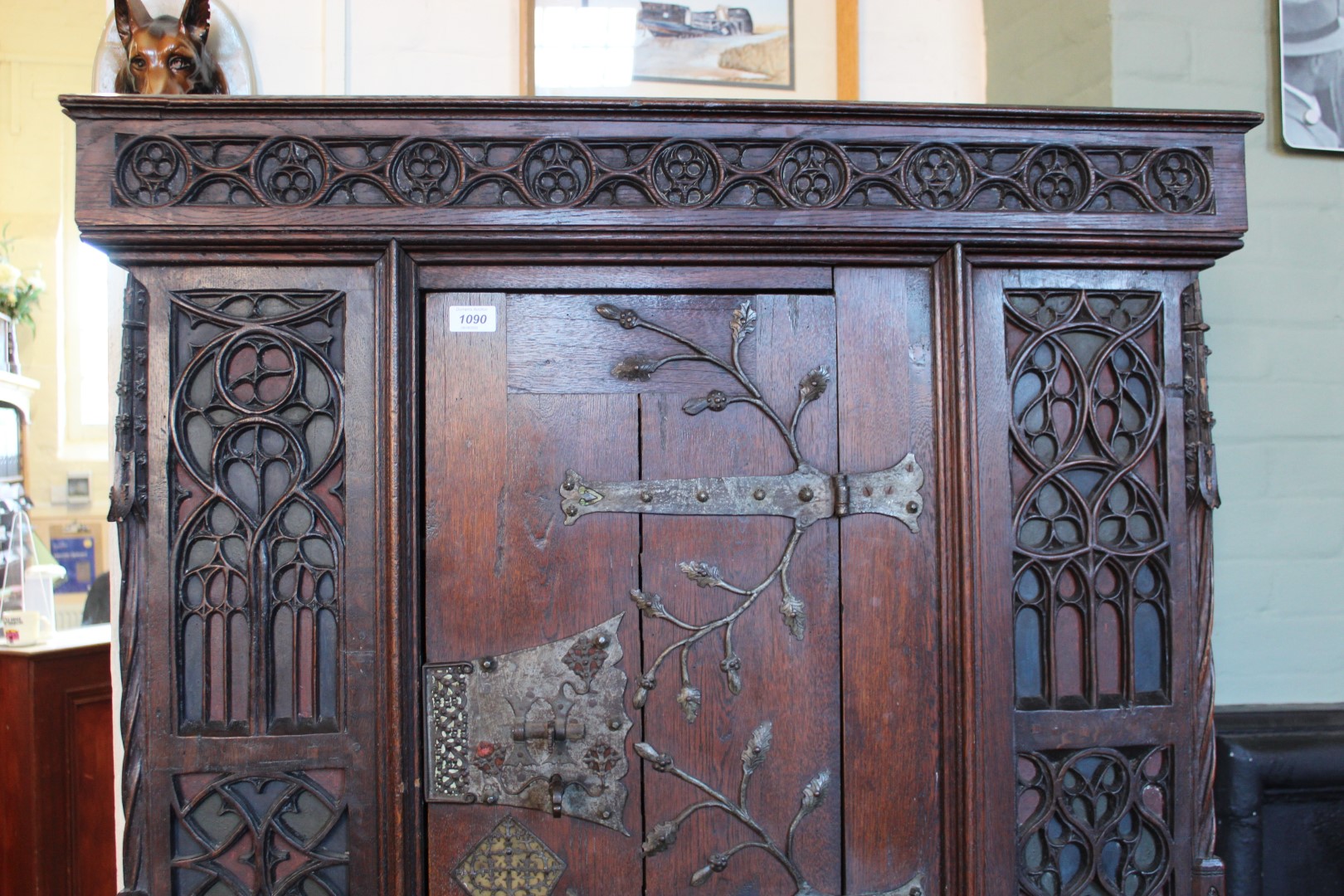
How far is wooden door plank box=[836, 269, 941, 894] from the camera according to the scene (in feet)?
4.51

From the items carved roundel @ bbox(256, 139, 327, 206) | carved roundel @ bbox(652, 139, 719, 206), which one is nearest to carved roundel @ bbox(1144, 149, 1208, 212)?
carved roundel @ bbox(652, 139, 719, 206)

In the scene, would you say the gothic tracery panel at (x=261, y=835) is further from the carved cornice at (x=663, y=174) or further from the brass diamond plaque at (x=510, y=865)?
the carved cornice at (x=663, y=174)

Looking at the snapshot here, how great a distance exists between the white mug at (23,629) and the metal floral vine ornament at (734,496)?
6.95 feet

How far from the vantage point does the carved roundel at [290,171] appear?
1300mm

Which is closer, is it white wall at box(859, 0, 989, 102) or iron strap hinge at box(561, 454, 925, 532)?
iron strap hinge at box(561, 454, 925, 532)

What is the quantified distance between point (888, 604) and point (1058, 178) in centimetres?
74

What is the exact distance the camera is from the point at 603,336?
138cm

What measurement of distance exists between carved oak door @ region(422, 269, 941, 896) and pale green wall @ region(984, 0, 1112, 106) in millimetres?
681

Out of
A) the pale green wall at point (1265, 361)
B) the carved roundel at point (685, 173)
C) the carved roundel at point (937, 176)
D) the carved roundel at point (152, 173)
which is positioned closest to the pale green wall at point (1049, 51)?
the pale green wall at point (1265, 361)

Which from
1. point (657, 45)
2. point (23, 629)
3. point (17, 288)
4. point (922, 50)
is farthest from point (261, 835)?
point (17, 288)

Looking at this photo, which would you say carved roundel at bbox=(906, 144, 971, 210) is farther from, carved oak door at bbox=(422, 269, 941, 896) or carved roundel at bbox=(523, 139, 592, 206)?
carved roundel at bbox=(523, 139, 592, 206)

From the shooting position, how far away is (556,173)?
1324 mm

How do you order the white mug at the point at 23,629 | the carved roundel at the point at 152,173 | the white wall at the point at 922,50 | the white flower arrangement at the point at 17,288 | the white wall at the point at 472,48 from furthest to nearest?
the white flower arrangement at the point at 17,288 < the white mug at the point at 23,629 < the white wall at the point at 922,50 < the white wall at the point at 472,48 < the carved roundel at the point at 152,173

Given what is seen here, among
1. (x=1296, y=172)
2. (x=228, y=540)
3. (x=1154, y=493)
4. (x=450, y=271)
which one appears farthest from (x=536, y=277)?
(x=1296, y=172)
